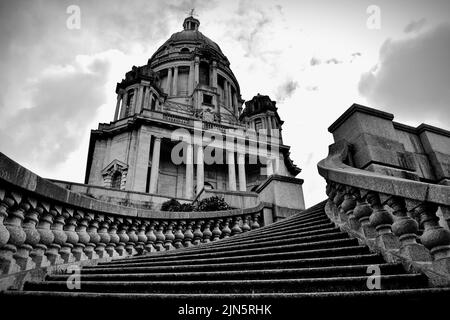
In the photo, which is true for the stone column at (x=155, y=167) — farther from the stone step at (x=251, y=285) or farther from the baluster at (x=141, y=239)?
the stone step at (x=251, y=285)

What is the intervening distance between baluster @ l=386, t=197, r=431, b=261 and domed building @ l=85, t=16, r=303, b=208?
8544 millimetres

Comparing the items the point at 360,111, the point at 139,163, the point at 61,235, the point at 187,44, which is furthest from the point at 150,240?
the point at 187,44

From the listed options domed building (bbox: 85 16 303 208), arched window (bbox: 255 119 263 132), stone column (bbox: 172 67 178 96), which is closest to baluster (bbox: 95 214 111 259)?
domed building (bbox: 85 16 303 208)

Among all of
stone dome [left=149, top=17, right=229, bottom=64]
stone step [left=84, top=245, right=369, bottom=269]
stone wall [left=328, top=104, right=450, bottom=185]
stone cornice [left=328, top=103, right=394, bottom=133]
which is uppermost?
stone dome [left=149, top=17, right=229, bottom=64]

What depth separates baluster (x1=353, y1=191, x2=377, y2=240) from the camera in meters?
3.48

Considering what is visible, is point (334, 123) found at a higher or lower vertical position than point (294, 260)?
higher

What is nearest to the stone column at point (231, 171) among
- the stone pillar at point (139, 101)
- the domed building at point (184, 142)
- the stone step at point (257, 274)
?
the domed building at point (184, 142)

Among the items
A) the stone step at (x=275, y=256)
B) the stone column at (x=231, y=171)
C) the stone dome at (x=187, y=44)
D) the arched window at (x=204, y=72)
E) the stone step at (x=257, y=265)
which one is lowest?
the stone step at (x=257, y=265)

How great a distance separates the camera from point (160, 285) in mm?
3088

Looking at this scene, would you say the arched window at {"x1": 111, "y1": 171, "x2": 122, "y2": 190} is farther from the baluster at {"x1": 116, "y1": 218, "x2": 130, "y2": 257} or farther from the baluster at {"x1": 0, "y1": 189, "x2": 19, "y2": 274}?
the baluster at {"x1": 0, "y1": 189, "x2": 19, "y2": 274}

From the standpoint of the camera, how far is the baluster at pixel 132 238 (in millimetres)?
5555

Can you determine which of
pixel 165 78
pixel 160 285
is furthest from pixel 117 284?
pixel 165 78
